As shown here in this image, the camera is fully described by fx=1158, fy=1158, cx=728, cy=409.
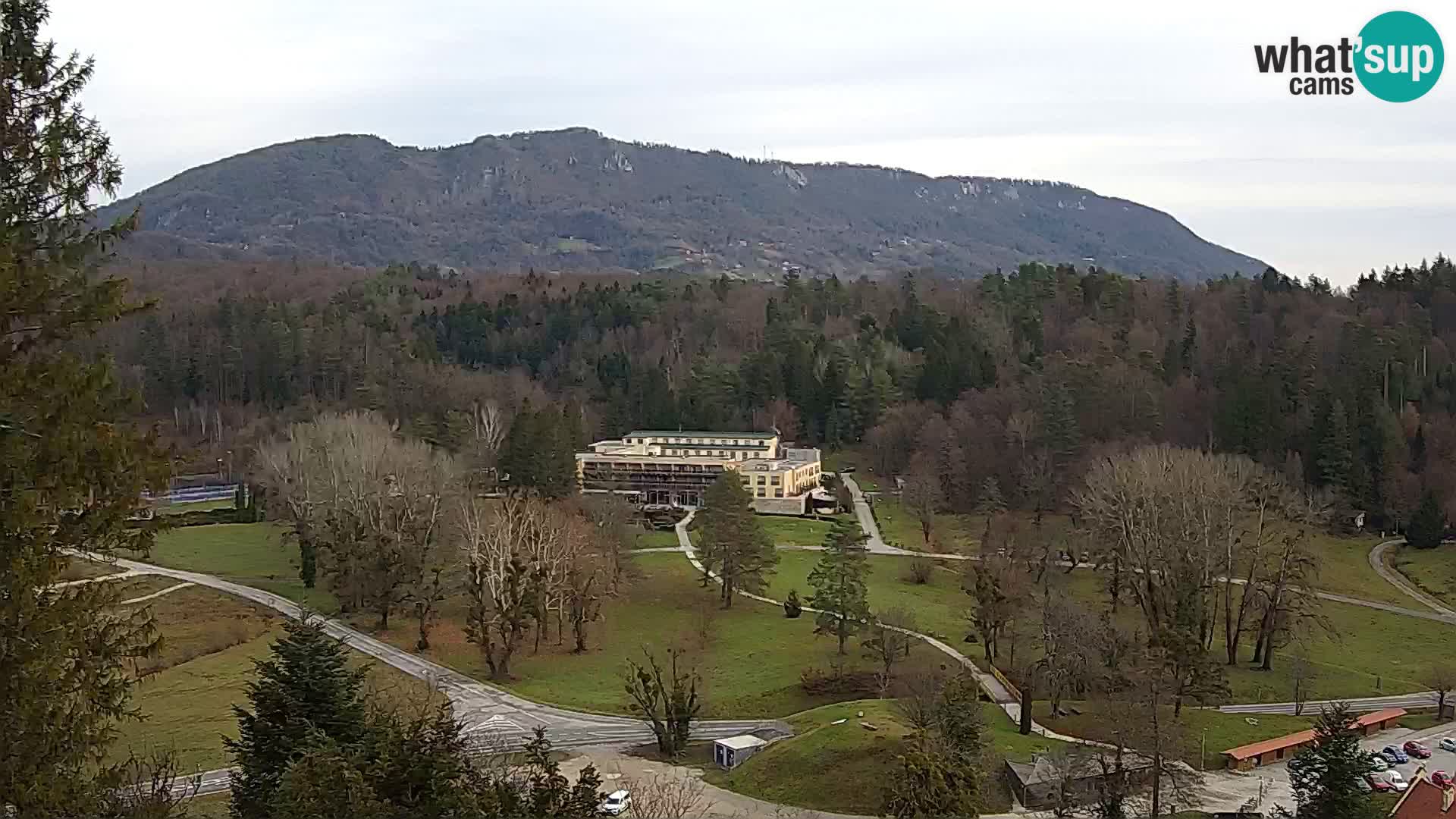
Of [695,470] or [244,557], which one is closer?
[244,557]

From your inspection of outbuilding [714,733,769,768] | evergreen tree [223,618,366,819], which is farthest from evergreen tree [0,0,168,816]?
outbuilding [714,733,769,768]

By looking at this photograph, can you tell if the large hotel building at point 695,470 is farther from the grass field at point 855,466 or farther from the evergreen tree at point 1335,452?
the evergreen tree at point 1335,452

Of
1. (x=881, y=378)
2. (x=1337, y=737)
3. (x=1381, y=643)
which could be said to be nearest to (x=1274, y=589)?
(x=1381, y=643)

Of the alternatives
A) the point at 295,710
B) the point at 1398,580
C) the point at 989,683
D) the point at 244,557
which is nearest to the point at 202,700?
the point at 295,710

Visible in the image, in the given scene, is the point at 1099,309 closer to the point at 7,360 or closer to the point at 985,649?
the point at 985,649

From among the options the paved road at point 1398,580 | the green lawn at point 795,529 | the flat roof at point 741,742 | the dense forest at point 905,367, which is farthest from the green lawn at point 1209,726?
the dense forest at point 905,367

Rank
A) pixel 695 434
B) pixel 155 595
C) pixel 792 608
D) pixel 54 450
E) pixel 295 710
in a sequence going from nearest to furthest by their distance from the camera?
pixel 54 450 → pixel 295 710 → pixel 792 608 → pixel 155 595 → pixel 695 434

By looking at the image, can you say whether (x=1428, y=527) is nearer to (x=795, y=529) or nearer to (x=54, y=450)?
(x=795, y=529)
